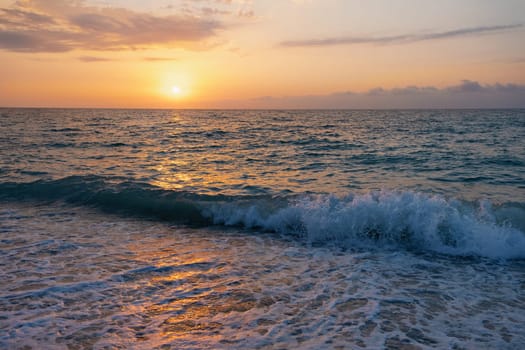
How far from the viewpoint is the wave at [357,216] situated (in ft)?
27.4

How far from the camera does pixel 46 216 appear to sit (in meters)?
10.3

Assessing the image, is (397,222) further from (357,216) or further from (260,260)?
(260,260)

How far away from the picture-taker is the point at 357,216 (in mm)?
9320

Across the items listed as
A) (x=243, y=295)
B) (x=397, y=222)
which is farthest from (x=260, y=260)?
(x=397, y=222)

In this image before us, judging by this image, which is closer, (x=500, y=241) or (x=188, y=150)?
(x=500, y=241)

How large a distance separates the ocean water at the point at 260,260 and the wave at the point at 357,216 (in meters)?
0.04

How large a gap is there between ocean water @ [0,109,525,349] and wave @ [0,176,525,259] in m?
0.04

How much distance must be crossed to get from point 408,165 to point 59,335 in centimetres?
1607

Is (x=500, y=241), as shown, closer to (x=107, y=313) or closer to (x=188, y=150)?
(x=107, y=313)

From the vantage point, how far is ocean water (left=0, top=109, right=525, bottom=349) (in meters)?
4.71

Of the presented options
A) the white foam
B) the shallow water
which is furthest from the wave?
the shallow water

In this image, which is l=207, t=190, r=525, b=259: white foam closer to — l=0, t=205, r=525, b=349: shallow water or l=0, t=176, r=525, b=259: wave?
l=0, t=176, r=525, b=259: wave

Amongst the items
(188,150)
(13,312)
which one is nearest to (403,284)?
(13,312)

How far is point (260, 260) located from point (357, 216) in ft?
10.2
